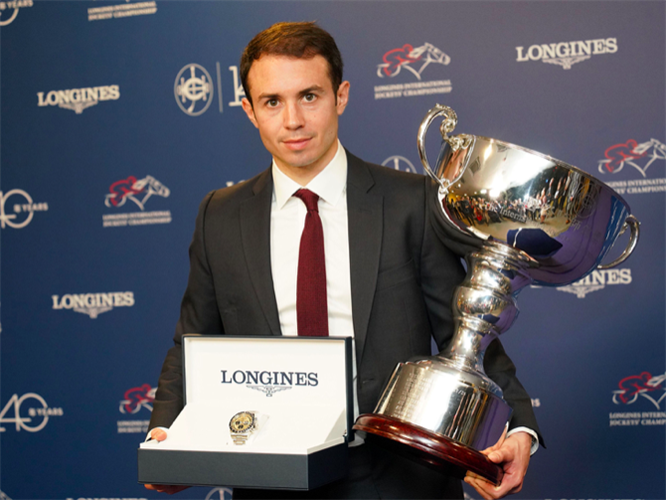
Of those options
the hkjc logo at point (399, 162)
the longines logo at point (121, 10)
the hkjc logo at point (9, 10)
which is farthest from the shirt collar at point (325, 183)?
the hkjc logo at point (9, 10)

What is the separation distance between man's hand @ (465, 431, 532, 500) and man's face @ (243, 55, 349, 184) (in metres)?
0.70

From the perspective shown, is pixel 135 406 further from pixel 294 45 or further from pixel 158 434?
pixel 294 45

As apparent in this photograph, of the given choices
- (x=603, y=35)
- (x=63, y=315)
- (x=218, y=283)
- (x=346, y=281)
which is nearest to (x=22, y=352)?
(x=63, y=315)

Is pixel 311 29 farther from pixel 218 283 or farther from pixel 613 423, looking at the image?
pixel 613 423

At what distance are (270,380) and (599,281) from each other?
5.54 feet

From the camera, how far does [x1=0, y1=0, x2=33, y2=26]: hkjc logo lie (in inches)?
122

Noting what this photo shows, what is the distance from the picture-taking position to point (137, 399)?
9.88ft

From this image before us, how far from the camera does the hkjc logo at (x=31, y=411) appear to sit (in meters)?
3.11

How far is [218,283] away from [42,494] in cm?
210

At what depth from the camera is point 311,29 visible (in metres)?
1.54

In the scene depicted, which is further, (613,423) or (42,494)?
(42,494)

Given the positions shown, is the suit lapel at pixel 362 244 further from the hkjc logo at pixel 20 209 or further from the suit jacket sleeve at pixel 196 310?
the hkjc logo at pixel 20 209

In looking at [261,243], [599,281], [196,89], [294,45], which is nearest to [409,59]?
[196,89]

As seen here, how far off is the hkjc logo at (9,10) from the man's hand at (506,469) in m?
2.89
